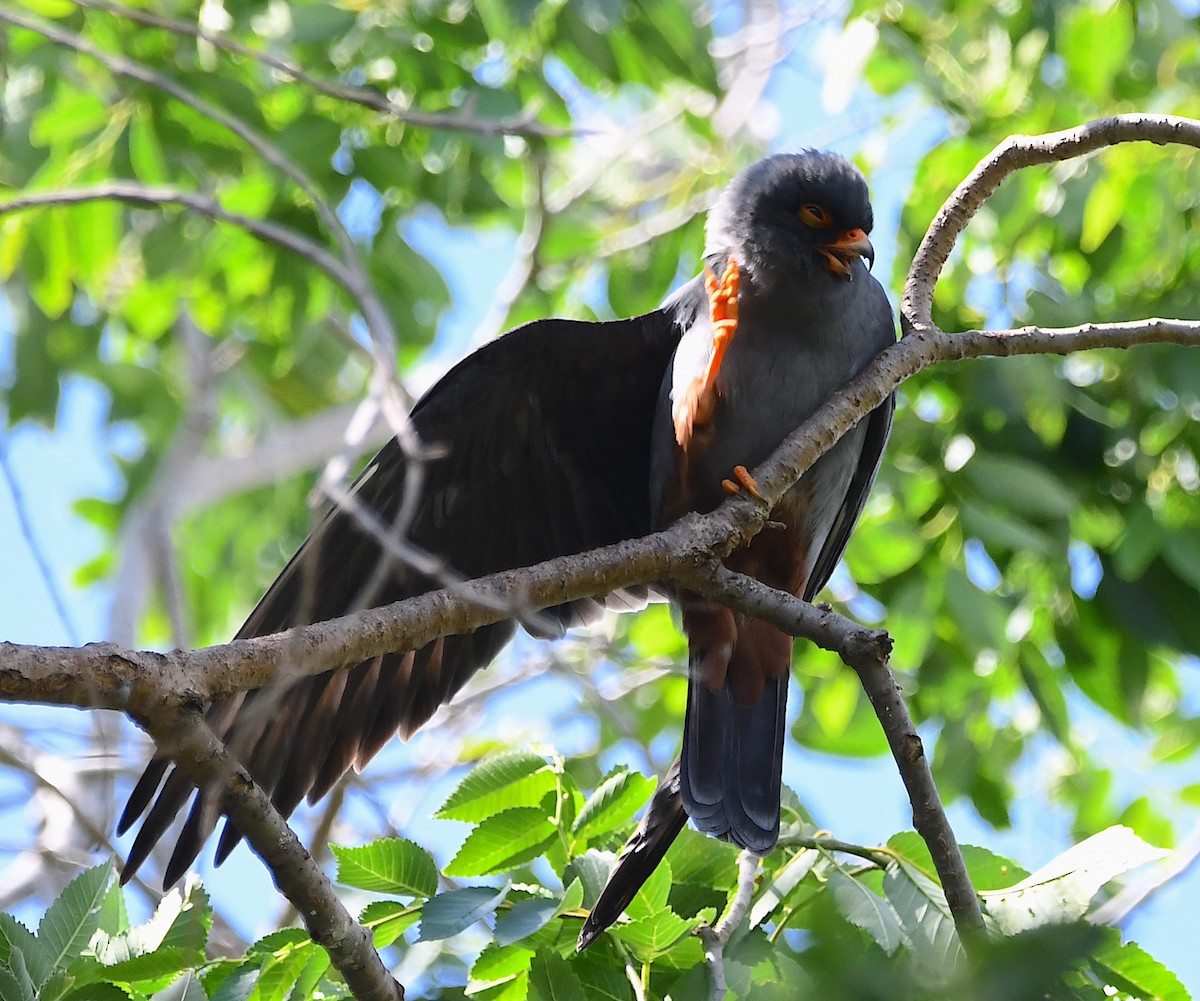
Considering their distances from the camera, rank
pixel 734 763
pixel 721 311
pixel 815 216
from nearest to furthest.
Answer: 1. pixel 734 763
2. pixel 721 311
3. pixel 815 216

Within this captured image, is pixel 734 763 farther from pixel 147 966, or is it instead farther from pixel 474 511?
pixel 147 966

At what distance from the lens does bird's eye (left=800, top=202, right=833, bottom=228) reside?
3941 mm

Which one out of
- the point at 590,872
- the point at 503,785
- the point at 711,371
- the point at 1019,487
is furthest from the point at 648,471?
the point at 590,872

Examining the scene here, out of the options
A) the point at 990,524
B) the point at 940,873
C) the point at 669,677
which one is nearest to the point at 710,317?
the point at 990,524

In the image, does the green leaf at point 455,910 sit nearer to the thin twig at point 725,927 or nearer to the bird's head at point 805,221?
the thin twig at point 725,927

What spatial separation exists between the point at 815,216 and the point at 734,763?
5.25 feet

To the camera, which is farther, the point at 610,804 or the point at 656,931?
the point at 610,804

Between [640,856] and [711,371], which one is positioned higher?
[711,371]

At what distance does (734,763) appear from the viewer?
11.3 feet

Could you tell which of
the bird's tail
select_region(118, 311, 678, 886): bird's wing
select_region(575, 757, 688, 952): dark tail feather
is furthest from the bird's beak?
select_region(575, 757, 688, 952): dark tail feather

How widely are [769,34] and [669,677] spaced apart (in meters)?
4.88

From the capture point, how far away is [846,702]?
4977mm

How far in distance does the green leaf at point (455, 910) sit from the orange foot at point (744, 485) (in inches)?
38.9

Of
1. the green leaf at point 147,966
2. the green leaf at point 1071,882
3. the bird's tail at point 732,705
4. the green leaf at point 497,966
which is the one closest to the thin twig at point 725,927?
the green leaf at point 497,966
